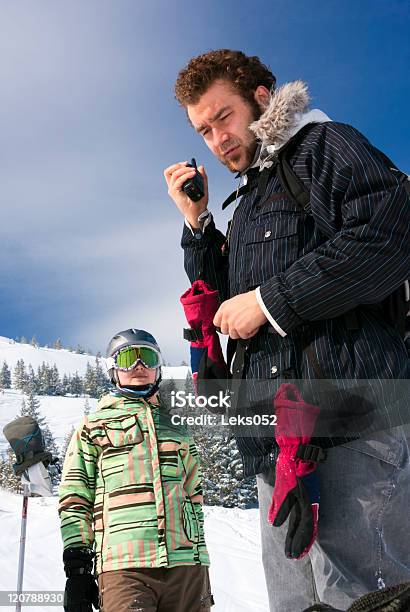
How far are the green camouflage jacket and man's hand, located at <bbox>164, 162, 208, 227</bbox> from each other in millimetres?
2008

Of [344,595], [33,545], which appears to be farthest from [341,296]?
[33,545]

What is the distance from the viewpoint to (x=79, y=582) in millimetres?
3277

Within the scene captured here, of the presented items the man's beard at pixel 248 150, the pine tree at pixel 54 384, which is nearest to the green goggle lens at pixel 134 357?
the man's beard at pixel 248 150

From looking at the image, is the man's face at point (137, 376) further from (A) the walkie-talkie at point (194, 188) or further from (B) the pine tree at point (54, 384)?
(B) the pine tree at point (54, 384)

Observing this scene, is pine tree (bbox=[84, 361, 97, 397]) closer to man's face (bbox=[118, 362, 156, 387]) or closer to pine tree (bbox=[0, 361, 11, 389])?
pine tree (bbox=[0, 361, 11, 389])

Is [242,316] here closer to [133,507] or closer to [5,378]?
[133,507]

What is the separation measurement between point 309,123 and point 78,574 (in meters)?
2.90

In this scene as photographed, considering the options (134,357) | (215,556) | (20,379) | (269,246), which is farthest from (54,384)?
(269,246)

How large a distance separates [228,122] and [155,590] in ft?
9.03

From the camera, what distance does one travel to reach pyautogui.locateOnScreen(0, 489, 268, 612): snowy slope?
24.2 ft

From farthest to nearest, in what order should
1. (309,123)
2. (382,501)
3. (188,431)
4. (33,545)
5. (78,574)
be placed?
(33,545) < (188,431) < (78,574) < (309,123) < (382,501)

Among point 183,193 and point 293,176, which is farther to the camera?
point 183,193

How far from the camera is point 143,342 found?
14.4 ft

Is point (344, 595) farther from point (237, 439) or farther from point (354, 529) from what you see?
point (237, 439)
